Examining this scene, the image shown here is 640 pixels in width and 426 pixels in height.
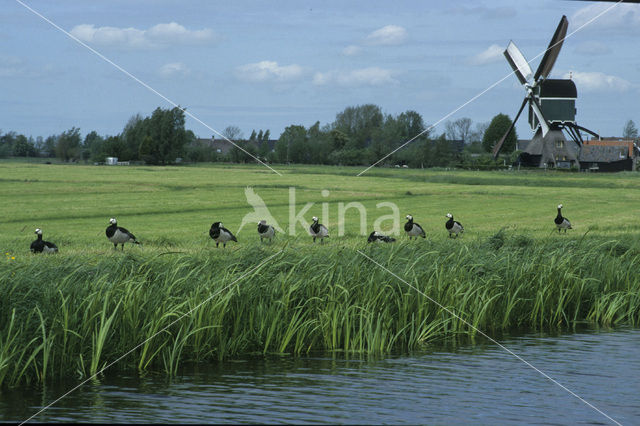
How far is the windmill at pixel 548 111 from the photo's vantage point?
84.6m

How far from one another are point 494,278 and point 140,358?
5890 millimetres

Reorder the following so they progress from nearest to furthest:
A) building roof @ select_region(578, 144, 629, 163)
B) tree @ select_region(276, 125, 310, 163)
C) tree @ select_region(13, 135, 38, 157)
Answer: tree @ select_region(276, 125, 310, 163) < tree @ select_region(13, 135, 38, 157) < building roof @ select_region(578, 144, 629, 163)

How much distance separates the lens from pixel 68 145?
102 metres

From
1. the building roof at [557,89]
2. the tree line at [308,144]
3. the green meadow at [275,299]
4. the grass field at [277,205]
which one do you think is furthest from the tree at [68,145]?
the green meadow at [275,299]

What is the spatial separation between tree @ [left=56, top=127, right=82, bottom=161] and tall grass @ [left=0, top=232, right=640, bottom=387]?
314ft

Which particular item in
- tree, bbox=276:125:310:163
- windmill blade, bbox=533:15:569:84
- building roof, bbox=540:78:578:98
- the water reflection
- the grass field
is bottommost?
the water reflection

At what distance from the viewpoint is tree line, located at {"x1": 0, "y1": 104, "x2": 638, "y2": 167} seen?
5203cm

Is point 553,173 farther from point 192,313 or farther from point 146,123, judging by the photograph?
point 192,313

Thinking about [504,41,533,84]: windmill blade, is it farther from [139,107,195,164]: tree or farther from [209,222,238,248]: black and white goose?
[209,222,238,248]: black and white goose

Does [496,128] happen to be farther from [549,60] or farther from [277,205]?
[277,205]

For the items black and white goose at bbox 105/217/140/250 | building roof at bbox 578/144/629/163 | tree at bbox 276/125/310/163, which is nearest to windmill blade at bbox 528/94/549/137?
building roof at bbox 578/144/629/163

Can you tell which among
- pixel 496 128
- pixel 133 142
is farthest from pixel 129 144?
pixel 496 128

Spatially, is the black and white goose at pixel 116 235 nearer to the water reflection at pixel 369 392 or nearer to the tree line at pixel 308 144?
the water reflection at pixel 369 392

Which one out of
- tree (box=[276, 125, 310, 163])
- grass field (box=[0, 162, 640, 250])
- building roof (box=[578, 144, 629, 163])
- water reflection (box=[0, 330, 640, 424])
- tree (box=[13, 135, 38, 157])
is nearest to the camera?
water reflection (box=[0, 330, 640, 424])
